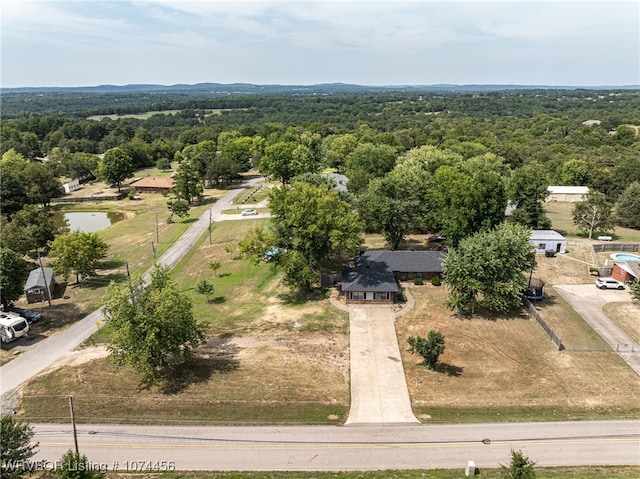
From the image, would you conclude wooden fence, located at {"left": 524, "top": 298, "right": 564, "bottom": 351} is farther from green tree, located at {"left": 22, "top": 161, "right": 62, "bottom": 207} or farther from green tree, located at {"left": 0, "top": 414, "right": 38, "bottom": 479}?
green tree, located at {"left": 22, "top": 161, "right": 62, "bottom": 207}

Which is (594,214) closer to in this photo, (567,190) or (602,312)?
(602,312)

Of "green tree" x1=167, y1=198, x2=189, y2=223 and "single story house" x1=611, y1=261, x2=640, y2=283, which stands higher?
"green tree" x1=167, y1=198, x2=189, y2=223

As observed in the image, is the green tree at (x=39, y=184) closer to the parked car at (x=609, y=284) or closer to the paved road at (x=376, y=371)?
the paved road at (x=376, y=371)

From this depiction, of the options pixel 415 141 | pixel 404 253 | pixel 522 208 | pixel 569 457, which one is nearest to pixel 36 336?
pixel 404 253

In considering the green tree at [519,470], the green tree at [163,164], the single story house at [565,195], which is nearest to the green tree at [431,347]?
the green tree at [519,470]

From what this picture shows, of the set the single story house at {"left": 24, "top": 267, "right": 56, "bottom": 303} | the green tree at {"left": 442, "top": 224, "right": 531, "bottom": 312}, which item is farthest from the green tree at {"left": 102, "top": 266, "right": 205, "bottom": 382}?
the green tree at {"left": 442, "top": 224, "right": 531, "bottom": 312}

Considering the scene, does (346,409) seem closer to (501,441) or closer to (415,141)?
(501,441)

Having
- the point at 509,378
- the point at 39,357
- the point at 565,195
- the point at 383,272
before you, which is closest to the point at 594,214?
the point at 565,195
